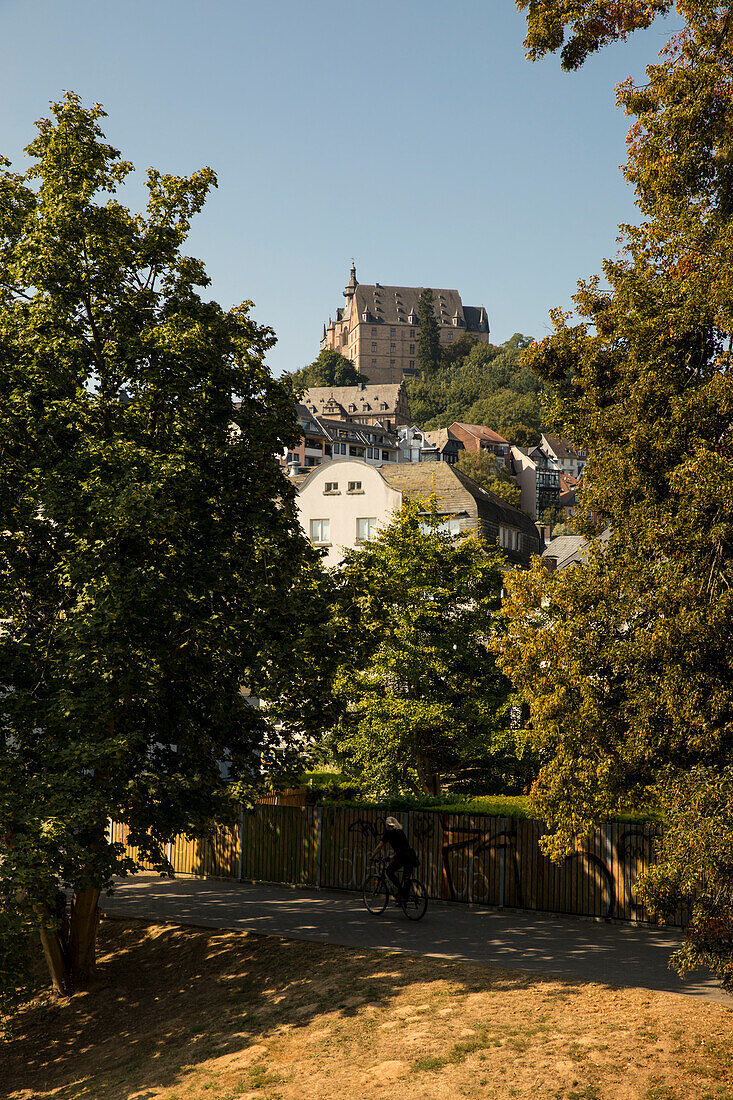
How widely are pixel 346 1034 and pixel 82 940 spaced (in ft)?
21.9

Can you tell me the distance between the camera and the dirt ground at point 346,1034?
11.3 meters

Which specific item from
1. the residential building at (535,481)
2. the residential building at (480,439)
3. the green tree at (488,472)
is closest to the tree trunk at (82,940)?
the green tree at (488,472)

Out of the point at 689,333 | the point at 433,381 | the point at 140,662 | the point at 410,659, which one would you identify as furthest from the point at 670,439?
the point at 433,381

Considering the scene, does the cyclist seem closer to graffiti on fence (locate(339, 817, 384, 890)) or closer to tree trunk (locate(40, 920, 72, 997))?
graffiti on fence (locate(339, 817, 384, 890))

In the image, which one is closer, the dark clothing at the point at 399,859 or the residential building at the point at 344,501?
the dark clothing at the point at 399,859

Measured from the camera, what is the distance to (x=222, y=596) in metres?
17.5

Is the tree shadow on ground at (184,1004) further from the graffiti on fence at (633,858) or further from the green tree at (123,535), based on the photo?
the graffiti on fence at (633,858)

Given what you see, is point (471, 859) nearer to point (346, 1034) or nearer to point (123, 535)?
point (346, 1034)

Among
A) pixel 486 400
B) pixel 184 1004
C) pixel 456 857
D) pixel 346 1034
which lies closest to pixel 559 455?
pixel 486 400

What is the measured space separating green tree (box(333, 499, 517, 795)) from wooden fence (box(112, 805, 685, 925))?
5014 millimetres

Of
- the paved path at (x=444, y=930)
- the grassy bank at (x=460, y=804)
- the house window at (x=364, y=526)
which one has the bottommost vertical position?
the paved path at (x=444, y=930)

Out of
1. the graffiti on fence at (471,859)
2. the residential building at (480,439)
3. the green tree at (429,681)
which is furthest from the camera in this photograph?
the residential building at (480,439)

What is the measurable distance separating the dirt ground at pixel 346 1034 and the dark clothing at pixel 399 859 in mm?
2572

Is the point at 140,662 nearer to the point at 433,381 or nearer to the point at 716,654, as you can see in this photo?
the point at 716,654
